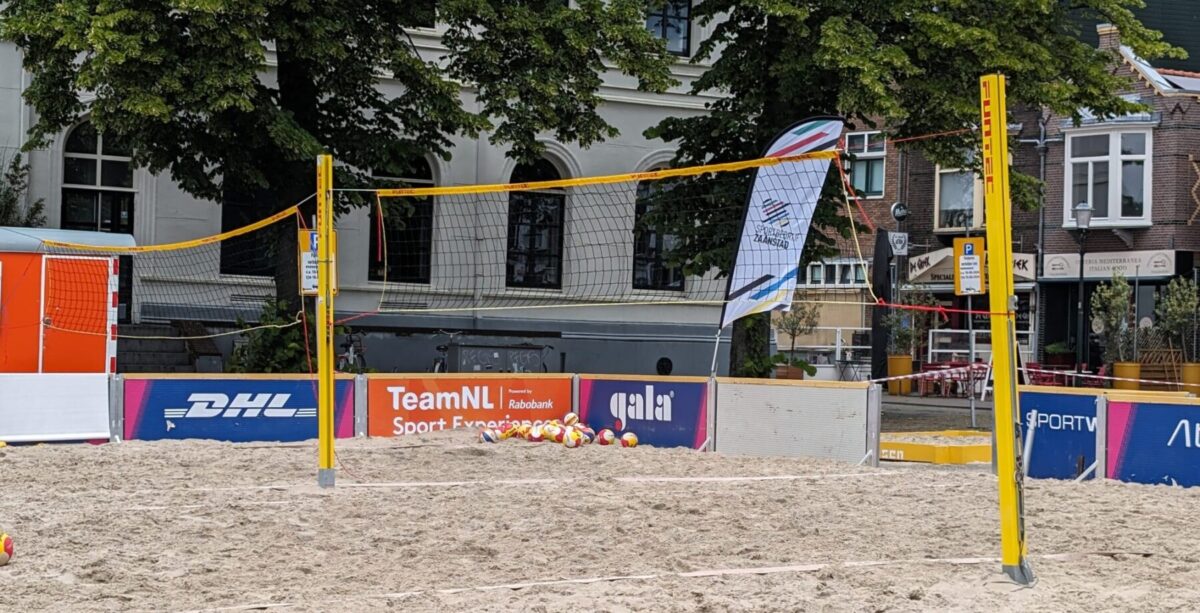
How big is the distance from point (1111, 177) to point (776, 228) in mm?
21460

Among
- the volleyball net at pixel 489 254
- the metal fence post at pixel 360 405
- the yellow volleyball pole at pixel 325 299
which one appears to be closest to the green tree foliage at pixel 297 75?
the volleyball net at pixel 489 254

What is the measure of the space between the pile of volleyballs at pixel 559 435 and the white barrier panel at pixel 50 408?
392 cm

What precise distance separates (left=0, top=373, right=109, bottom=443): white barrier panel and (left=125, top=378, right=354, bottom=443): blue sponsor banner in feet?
1.15

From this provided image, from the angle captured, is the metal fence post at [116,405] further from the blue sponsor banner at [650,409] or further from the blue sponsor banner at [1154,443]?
the blue sponsor banner at [1154,443]

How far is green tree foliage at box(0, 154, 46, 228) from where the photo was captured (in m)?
19.4

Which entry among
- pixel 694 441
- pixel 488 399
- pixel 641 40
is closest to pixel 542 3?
pixel 641 40

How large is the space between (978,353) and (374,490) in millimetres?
24205

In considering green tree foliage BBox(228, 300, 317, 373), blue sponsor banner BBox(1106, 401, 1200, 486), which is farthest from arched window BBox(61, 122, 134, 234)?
blue sponsor banner BBox(1106, 401, 1200, 486)


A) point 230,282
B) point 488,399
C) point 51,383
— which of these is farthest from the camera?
point 230,282

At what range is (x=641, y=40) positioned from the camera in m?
17.1

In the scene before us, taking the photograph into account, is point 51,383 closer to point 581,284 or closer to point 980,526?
point 980,526

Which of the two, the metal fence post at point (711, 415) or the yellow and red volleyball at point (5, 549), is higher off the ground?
the metal fence post at point (711, 415)

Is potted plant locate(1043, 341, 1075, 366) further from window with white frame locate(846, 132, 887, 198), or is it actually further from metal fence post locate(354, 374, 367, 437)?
metal fence post locate(354, 374, 367, 437)

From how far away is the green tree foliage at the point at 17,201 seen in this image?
19391 millimetres
